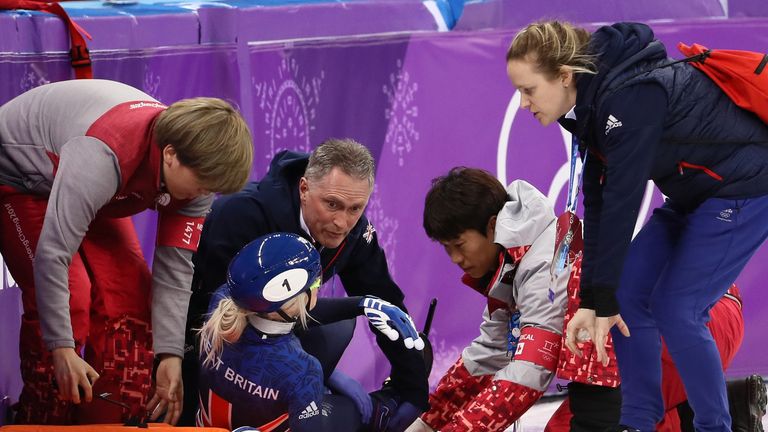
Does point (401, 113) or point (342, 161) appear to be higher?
point (342, 161)

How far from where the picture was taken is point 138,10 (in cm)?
457

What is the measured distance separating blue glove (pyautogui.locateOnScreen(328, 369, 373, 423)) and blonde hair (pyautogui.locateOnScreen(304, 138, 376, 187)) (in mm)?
616

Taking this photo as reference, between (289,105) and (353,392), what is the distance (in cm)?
128

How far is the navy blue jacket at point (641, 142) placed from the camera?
3.61 meters

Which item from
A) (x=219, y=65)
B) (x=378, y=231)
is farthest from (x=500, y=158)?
(x=219, y=65)

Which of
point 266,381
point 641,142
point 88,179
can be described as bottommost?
point 266,381

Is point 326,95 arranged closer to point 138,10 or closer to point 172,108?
point 138,10

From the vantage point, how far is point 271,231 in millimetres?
4199

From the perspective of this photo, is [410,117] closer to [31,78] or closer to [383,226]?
Answer: [383,226]

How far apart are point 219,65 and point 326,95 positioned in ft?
1.61

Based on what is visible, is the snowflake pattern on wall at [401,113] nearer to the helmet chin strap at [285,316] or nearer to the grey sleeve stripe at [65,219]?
the helmet chin strap at [285,316]

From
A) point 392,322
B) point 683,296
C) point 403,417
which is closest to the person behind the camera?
point 683,296

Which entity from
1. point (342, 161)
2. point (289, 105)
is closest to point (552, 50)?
point (342, 161)

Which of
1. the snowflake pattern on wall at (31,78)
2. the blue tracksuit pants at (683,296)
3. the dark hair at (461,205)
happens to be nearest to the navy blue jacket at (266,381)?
the dark hair at (461,205)
